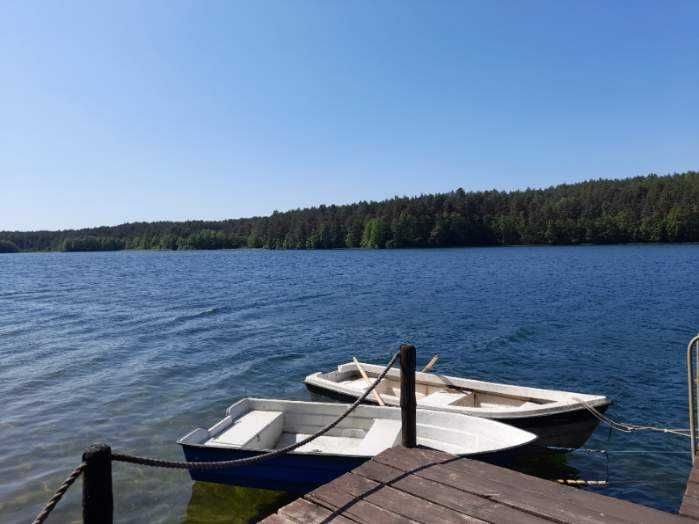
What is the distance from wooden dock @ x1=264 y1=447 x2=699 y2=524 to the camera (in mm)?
4859

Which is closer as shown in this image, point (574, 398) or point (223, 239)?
point (574, 398)

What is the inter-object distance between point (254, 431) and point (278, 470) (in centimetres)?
113

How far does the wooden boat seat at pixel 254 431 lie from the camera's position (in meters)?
9.01

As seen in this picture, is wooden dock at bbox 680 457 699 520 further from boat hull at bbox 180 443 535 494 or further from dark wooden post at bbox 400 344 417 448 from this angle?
dark wooden post at bbox 400 344 417 448

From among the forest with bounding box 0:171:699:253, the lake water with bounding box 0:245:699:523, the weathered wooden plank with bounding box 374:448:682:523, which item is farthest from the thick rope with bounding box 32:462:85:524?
the forest with bounding box 0:171:699:253

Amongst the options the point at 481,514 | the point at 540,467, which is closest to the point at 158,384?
the point at 540,467

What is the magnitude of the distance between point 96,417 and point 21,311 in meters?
25.1

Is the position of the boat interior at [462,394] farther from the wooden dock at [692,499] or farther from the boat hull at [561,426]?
the wooden dock at [692,499]

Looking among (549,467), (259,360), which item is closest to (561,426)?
(549,467)

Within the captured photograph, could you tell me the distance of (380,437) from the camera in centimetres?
927

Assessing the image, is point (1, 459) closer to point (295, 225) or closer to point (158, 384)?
point (158, 384)

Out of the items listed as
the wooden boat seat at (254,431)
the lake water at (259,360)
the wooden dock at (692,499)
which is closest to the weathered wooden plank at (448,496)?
the wooden dock at (692,499)

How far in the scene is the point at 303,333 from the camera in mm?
25797

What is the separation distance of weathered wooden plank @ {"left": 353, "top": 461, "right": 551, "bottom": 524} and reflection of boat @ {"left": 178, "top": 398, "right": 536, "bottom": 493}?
7.25ft
